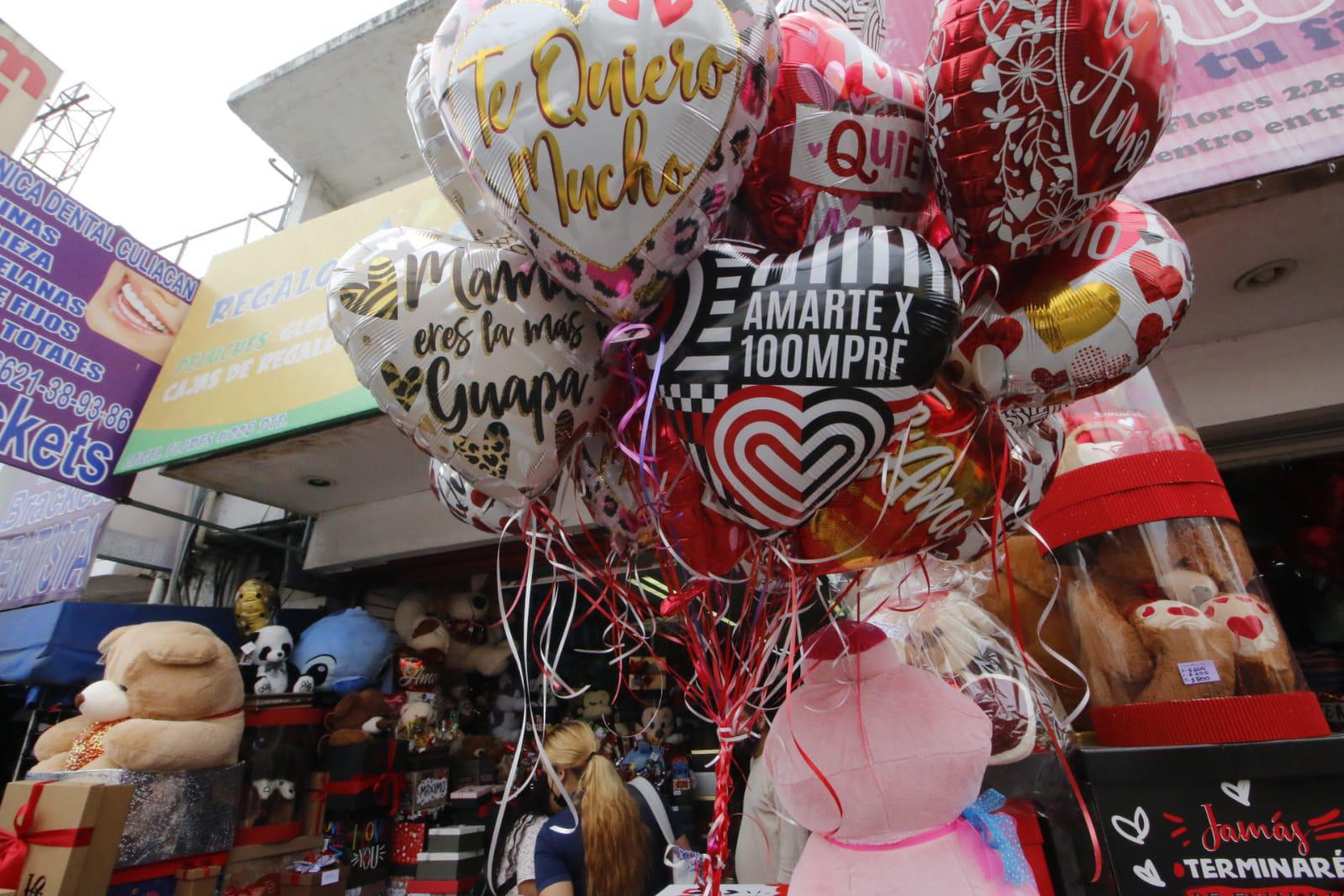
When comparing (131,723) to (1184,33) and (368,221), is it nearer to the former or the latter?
(368,221)

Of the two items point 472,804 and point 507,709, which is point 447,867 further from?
point 507,709

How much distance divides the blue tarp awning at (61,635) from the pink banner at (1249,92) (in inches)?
193

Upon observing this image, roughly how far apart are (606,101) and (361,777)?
358 centimetres

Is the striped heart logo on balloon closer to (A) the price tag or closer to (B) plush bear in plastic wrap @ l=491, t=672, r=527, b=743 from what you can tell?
(A) the price tag

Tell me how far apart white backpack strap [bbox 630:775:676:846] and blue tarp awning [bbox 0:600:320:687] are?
2.84 m

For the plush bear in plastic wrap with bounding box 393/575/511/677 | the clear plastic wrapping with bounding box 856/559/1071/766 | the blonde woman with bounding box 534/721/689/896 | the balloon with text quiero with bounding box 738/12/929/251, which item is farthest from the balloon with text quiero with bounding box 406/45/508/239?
the plush bear in plastic wrap with bounding box 393/575/511/677

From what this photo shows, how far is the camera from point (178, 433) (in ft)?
11.3

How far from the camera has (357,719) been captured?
3531 millimetres

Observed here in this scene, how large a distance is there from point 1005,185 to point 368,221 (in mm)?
3558

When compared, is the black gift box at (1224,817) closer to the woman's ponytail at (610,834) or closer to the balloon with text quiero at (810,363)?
the balloon with text quiero at (810,363)

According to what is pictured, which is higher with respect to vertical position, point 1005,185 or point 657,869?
point 1005,185

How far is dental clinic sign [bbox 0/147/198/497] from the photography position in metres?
3.10

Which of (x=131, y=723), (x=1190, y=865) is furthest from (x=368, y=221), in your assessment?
(x=1190, y=865)

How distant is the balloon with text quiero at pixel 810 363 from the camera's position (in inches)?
28.5
